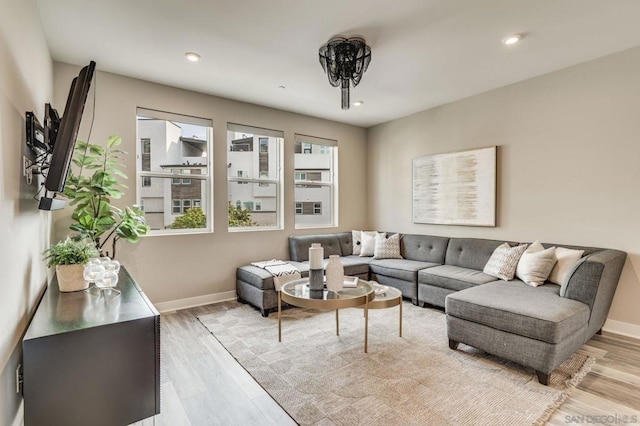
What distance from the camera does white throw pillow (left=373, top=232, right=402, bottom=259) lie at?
4609 millimetres

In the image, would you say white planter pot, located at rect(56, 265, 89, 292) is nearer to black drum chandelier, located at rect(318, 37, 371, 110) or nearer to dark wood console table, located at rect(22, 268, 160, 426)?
dark wood console table, located at rect(22, 268, 160, 426)

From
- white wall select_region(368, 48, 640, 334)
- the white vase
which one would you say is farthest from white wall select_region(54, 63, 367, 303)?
white wall select_region(368, 48, 640, 334)

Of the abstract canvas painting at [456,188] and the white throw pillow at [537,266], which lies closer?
Answer: the white throw pillow at [537,266]

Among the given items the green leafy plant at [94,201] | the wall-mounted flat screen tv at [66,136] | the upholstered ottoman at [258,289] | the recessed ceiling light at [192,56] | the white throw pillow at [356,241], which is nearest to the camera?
the wall-mounted flat screen tv at [66,136]

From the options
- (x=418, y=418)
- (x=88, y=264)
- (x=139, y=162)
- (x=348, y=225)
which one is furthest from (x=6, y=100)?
(x=348, y=225)

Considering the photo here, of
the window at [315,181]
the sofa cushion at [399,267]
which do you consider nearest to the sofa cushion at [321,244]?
the window at [315,181]

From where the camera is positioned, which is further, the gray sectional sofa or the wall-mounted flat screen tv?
the gray sectional sofa

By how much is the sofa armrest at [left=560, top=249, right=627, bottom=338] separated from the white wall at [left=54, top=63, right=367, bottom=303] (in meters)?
3.25

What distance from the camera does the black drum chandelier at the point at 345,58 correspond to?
2672 millimetres

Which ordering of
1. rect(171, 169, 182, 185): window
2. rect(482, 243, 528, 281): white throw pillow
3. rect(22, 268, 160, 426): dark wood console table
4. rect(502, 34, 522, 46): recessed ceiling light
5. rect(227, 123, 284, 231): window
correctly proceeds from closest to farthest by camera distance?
rect(22, 268, 160, 426): dark wood console table, rect(502, 34, 522, 46): recessed ceiling light, rect(482, 243, 528, 281): white throw pillow, rect(171, 169, 182, 185): window, rect(227, 123, 284, 231): window

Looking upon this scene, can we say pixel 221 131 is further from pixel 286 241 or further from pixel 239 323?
pixel 239 323

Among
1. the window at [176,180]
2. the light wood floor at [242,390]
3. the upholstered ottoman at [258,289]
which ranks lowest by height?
the light wood floor at [242,390]

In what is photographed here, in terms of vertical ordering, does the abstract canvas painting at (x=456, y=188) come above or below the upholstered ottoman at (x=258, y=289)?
above

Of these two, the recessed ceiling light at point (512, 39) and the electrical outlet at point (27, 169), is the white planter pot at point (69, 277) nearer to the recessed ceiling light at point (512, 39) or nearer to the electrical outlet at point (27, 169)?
the electrical outlet at point (27, 169)
